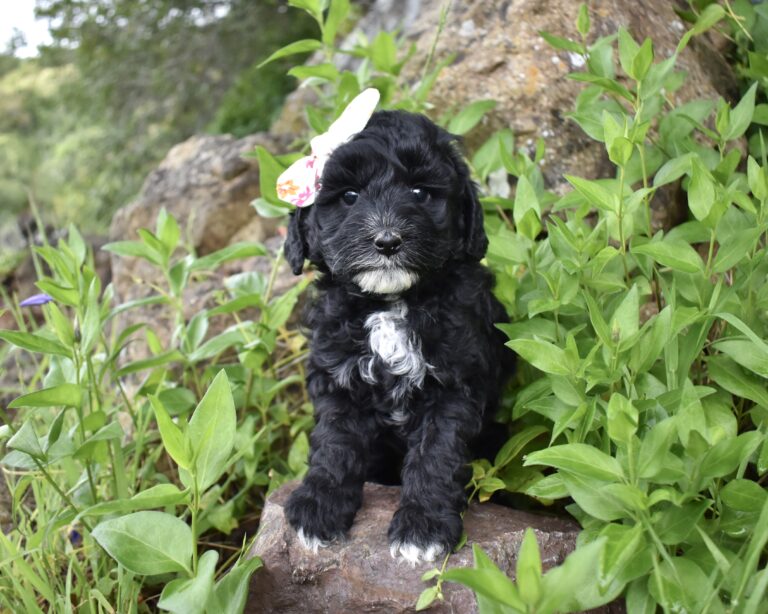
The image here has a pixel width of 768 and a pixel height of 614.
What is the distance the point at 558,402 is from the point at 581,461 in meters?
0.62

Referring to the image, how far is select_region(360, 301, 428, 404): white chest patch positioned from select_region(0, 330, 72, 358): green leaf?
50.2 inches

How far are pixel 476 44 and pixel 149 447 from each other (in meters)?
3.05

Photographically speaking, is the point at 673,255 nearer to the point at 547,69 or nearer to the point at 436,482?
the point at 436,482

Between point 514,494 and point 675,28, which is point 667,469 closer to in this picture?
point 514,494

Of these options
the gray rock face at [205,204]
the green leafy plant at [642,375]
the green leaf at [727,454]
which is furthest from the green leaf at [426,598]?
the gray rock face at [205,204]

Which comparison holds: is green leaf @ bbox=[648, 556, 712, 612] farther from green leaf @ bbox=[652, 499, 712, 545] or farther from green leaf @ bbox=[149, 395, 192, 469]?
green leaf @ bbox=[149, 395, 192, 469]

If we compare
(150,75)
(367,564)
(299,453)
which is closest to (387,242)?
(367,564)

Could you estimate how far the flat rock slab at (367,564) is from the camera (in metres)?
2.69

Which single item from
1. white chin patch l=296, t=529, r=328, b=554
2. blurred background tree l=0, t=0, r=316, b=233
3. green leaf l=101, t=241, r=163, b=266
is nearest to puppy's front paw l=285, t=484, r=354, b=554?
white chin patch l=296, t=529, r=328, b=554

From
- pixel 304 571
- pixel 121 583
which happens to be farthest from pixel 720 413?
pixel 121 583

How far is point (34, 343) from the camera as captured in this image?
310cm

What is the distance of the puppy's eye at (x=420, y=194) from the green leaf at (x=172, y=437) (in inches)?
47.3

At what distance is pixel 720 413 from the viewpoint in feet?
9.52

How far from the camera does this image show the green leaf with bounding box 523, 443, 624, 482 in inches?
91.7
